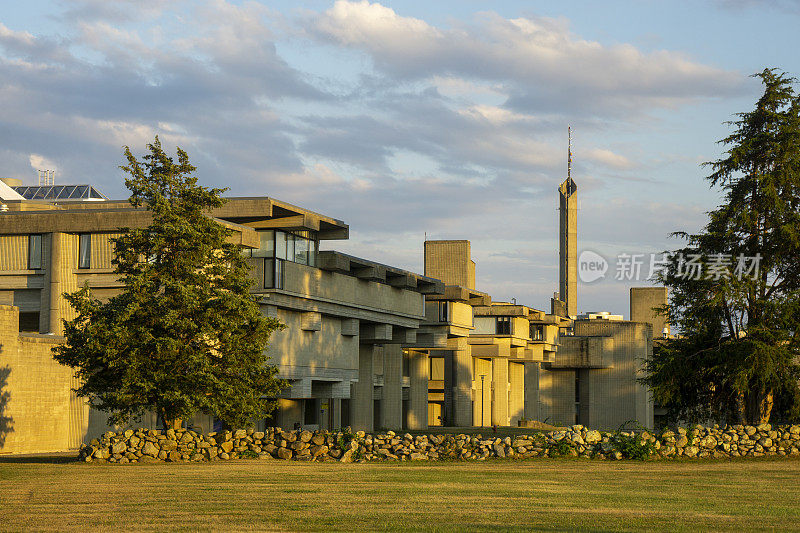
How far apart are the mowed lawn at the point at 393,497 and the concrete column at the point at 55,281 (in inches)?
534

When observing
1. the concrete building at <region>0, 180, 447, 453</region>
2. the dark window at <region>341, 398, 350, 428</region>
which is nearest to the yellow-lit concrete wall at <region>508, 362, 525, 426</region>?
the dark window at <region>341, 398, 350, 428</region>

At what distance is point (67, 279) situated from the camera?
138 feet

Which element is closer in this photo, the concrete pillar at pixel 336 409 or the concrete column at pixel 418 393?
the concrete pillar at pixel 336 409

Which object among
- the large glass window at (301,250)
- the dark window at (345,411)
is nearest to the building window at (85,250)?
the large glass window at (301,250)

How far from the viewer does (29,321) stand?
4444 cm

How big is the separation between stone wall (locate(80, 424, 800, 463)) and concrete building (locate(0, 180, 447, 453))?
756 cm

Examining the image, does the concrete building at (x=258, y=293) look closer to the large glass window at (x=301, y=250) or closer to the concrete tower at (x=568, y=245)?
the large glass window at (x=301, y=250)

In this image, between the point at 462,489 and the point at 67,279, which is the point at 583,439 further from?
the point at 67,279

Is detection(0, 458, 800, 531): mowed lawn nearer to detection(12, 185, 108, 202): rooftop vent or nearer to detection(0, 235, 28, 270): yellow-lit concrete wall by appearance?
detection(0, 235, 28, 270): yellow-lit concrete wall

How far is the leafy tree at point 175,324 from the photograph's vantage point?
29.6 metres

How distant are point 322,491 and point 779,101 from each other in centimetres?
2470

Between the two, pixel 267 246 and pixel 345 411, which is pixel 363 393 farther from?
pixel 267 246

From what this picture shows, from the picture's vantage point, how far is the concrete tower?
142 meters

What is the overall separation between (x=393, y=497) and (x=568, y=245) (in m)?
127
